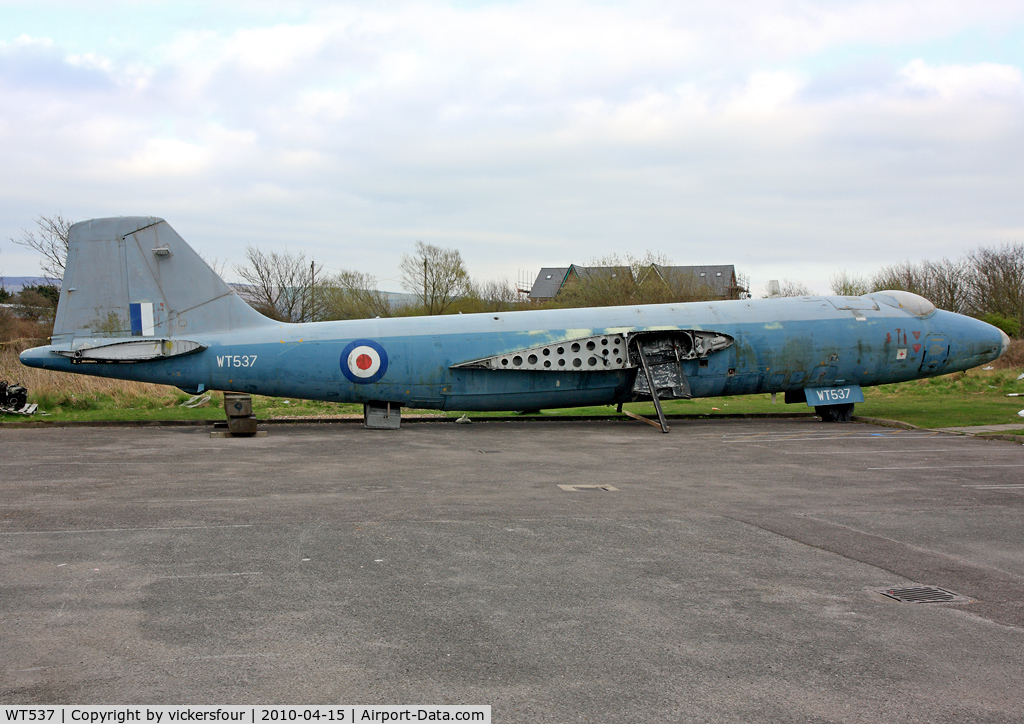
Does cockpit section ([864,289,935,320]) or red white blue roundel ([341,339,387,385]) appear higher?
cockpit section ([864,289,935,320])

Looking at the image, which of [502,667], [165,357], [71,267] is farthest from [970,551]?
[71,267]

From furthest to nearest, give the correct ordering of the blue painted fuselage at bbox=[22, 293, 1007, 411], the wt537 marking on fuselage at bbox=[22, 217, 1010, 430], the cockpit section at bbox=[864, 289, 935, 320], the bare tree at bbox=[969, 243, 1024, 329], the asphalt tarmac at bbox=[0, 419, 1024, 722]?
the bare tree at bbox=[969, 243, 1024, 329]
the cockpit section at bbox=[864, 289, 935, 320]
the blue painted fuselage at bbox=[22, 293, 1007, 411]
the wt537 marking on fuselage at bbox=[22, 217, 1010, 430]
the asphalt tarmac at bbox=[0, 419, 1024, 722]

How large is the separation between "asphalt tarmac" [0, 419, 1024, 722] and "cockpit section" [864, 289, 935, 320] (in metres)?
9.07

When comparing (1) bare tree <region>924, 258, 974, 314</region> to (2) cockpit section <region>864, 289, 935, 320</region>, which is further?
(1) bare tree <region>924, 258, 974, 314</region>

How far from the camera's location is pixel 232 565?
21.6ft

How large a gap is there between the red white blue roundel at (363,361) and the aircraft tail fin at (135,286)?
2772mm

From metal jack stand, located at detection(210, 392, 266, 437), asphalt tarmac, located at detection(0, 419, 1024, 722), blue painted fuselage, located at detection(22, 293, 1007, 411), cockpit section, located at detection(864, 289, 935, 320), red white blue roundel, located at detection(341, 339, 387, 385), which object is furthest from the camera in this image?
cockpit section, located at detection(864, 289, 935, 320)

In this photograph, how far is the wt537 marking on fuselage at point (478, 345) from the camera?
16.9 meters

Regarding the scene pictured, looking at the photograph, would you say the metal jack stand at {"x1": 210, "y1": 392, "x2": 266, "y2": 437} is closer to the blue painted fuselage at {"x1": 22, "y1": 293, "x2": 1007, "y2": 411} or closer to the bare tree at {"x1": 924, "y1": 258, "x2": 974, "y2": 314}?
the blue painted fuselage at {"x1": 22, "y1": 293, "x2": 1007, "y2": 411}

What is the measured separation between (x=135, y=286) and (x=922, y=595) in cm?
1636

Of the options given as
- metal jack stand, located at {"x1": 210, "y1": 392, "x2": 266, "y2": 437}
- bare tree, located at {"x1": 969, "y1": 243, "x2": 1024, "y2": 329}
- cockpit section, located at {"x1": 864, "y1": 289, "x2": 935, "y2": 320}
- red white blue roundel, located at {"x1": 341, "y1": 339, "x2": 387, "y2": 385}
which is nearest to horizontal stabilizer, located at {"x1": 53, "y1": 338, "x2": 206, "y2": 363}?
metal jack stand, located at {"x1": 210, "y1": 392, "x2": 266, "y2": 437}

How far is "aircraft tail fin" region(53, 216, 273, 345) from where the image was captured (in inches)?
662

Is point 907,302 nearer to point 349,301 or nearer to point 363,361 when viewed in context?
point 363,361

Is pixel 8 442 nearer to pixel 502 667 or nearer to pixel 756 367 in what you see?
pixel 502 667
